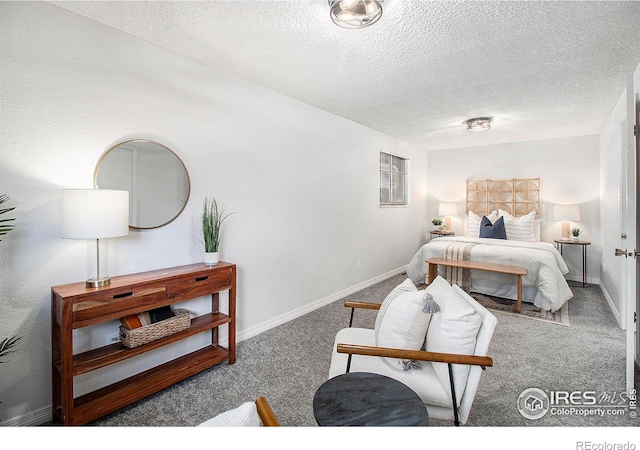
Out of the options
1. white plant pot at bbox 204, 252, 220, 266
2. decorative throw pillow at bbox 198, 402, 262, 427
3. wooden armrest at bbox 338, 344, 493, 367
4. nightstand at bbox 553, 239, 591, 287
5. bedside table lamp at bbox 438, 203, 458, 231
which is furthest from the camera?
bedside table lamp at bbox 438, 203, 458, 231

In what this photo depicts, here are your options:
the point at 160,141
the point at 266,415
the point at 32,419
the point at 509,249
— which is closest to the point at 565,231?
the point at 509,249

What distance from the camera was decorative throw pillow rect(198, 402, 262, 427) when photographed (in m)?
0.92

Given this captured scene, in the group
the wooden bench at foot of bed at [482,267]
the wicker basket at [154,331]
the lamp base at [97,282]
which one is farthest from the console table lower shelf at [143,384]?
the wooden bench at foot of bed at [482,267]

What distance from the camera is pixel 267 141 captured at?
3.11m

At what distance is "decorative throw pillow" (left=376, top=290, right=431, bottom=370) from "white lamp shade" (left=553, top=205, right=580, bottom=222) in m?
4.74

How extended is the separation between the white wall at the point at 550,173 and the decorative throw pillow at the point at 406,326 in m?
4.97

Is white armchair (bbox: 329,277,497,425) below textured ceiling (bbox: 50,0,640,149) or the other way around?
below

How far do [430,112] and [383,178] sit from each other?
4.95 ft

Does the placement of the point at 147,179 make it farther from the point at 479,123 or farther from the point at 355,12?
the point at 479,123

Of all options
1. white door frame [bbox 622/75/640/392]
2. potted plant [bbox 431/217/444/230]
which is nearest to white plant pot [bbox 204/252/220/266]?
white door frame [bbox 622/75/640/392]

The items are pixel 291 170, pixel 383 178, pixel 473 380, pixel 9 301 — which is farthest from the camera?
pixel 383 178

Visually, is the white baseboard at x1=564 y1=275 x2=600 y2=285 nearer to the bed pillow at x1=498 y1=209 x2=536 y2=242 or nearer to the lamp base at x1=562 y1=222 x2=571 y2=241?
the lamp base at x1=562 y1=222 x2=571 y2=241
